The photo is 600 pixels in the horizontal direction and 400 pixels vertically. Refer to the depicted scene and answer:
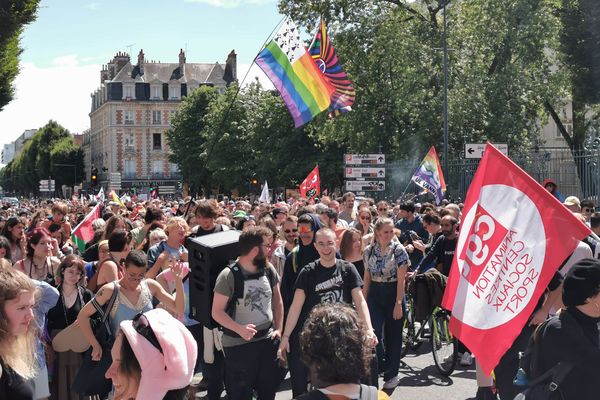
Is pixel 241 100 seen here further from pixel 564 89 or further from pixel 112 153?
pixel 112 153

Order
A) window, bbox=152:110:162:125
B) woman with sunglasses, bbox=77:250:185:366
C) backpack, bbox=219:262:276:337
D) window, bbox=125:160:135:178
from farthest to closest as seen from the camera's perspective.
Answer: window, bbox=125:160:135:178 → window, bbox=152:110:162:125 → backpack, bbox=219:262:276:337 → woman with sunglasses, bbox=77:250:185:366

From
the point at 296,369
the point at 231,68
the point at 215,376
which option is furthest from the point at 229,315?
the point at 231,68

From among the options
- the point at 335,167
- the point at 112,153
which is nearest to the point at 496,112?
the point at 335,167

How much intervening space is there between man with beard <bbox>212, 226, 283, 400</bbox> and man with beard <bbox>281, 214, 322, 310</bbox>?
115cm

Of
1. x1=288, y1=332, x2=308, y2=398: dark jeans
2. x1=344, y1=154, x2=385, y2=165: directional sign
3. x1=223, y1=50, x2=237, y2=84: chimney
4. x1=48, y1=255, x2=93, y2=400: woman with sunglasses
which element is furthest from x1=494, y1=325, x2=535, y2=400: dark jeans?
x1=223, y1=50, x2=237, y2=84: chimney

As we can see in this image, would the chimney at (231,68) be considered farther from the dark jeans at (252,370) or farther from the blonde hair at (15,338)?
the blonde hair at (15,338)

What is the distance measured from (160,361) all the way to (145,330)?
0.13 m

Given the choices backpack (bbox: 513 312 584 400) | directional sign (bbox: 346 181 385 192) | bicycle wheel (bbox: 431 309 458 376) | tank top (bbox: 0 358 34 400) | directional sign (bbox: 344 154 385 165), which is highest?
directional sign (bbox: 344 154 385 165)

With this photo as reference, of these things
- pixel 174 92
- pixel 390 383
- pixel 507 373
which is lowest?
pixel 390 383

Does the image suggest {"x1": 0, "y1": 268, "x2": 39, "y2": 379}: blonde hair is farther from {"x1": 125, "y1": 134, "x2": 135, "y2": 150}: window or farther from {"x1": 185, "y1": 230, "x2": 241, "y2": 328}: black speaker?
{"x1": 125, "y1": 134, "x2": 135, "y2": 150}: window

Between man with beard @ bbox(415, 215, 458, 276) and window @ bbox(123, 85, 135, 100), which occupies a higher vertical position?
window @ bbox(123, 85, 135, 100)

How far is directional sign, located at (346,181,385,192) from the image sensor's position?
74.7 ft

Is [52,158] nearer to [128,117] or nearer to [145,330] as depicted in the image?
[128,117]

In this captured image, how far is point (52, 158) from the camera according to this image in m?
117
